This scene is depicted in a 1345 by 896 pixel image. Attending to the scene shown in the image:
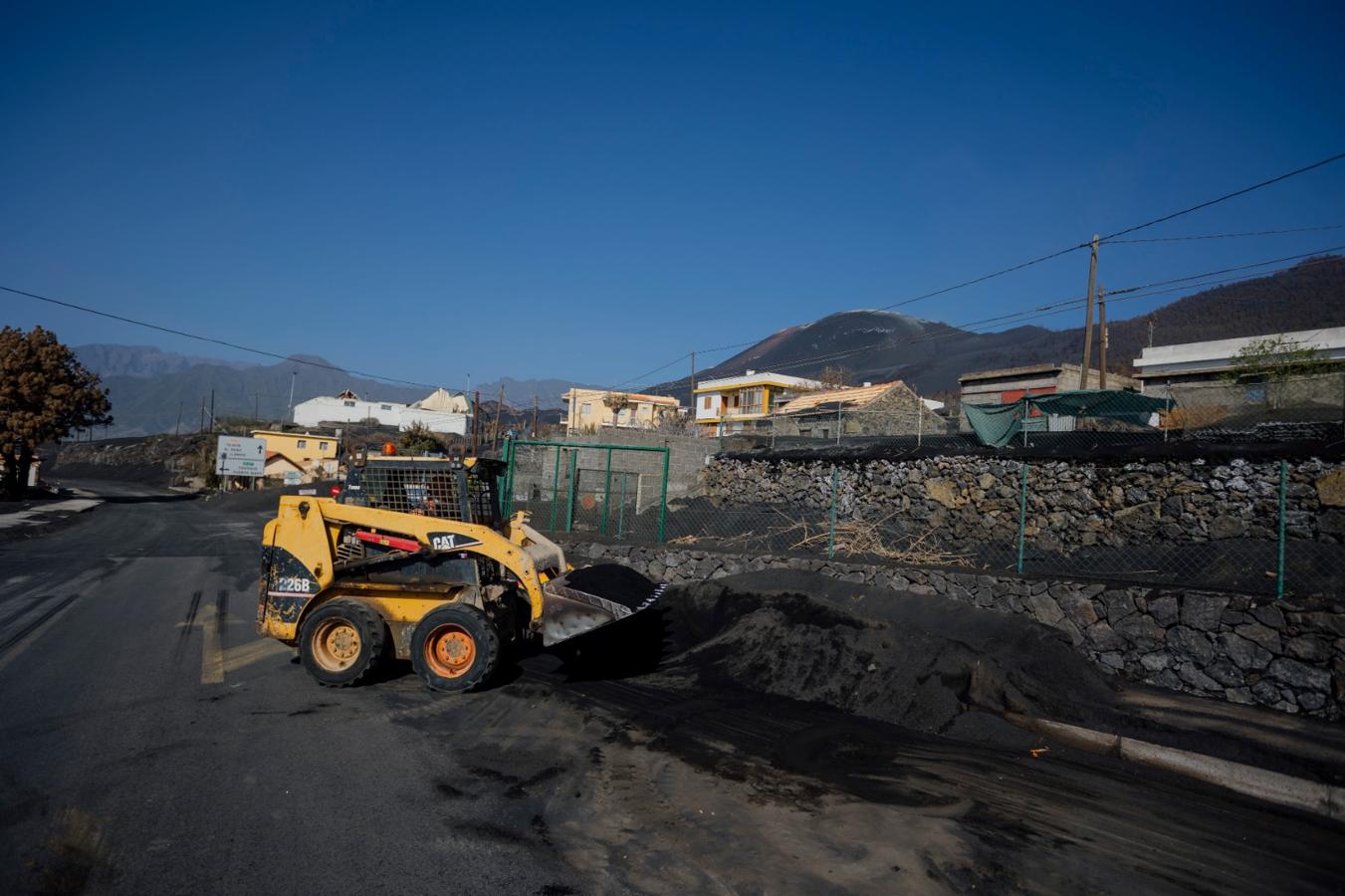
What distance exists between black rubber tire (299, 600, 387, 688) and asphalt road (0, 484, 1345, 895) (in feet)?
0.58

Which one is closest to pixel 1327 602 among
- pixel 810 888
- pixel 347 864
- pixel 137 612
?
pixel 810 888

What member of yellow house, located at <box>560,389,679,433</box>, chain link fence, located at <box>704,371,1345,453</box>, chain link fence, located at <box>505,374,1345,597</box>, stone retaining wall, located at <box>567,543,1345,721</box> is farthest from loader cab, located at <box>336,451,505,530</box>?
yellow house, located at <box>560,389,679,433</box>

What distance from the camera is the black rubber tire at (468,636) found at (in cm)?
732

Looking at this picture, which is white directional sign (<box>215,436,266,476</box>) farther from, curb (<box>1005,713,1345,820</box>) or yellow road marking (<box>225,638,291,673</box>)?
curb (<box>1005,713,1345,820</box>)

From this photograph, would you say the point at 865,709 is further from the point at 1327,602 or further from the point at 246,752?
the point at 246,752

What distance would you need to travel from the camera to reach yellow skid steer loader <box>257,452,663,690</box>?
745 cm

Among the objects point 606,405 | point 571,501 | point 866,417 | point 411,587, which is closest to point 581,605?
point 411,587

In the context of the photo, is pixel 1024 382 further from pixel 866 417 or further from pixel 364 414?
pixel 364 414

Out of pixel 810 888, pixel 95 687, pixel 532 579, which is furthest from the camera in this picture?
pixel 532 579

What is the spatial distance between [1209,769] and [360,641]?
299 inches

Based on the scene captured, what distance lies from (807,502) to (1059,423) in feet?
20.5

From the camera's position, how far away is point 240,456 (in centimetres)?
4734

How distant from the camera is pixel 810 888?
4051 mm

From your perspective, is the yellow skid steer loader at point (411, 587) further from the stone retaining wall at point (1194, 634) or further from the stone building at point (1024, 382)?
the stone building at point (1024, 382)
